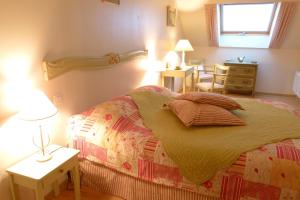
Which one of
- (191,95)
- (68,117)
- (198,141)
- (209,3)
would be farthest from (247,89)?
(68,117)

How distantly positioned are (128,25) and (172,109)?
1.25m

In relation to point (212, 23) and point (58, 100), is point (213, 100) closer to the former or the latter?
point (58, 100)

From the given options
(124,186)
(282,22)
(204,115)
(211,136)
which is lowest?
(124,186)

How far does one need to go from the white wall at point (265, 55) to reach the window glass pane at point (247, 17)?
1.43ft

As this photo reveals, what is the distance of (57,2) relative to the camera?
1887 mm

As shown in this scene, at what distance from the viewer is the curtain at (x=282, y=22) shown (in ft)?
13.5

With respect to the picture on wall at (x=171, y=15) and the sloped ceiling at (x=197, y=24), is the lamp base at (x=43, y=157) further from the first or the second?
the sloped ceiling at (x=197, y=24)

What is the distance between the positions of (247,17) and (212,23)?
73cm

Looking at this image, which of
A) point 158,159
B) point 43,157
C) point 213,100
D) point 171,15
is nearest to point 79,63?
point 43,157

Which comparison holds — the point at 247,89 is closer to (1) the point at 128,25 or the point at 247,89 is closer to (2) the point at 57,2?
(1) the point at 128,25

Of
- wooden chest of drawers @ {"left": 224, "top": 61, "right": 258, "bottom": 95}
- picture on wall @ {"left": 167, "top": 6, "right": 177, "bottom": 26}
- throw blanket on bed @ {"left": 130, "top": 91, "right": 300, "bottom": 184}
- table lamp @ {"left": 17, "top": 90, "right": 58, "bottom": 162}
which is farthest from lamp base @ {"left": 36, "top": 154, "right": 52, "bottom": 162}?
wooden chest of drawers @ {"left": 224, "top": 61, "right": 258, "bottom": 95}

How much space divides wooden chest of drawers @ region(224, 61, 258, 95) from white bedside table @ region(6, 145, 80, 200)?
406 cm

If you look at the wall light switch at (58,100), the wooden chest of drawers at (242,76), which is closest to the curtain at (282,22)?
the wooden chest of drawers at (242,76)

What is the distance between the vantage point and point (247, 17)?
4.81 meters
